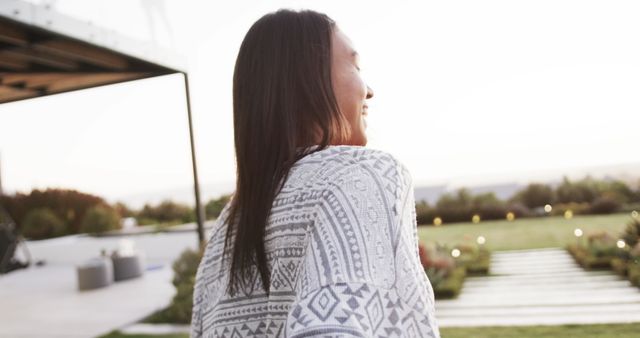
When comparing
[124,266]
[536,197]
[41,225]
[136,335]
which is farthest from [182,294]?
[536,197]

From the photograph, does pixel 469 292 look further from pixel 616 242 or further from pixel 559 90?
pixel 559 90

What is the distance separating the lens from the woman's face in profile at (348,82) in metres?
0.76

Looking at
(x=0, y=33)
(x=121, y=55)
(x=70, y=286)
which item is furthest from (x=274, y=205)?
(x=70, y=286)

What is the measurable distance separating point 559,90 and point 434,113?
13.2ft

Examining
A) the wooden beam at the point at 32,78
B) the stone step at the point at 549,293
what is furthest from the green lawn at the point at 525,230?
the wooden beam at the point at 32,78

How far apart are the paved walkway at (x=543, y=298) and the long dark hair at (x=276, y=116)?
193 inches

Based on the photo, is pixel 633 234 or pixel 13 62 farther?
pixel 633 234

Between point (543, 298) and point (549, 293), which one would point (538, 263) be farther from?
point (543, 298)

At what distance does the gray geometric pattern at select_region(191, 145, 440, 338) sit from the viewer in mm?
585

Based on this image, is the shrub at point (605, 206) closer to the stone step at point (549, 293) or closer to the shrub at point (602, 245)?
the shrub at point (602, 245)

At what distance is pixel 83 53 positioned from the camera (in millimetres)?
5082

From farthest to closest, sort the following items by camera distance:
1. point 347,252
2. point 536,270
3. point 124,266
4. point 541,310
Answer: point 124,266, point 536,270, point 541,310, point 347,252

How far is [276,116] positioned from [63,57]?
17.2 feet

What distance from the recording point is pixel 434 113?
61.3 ft
